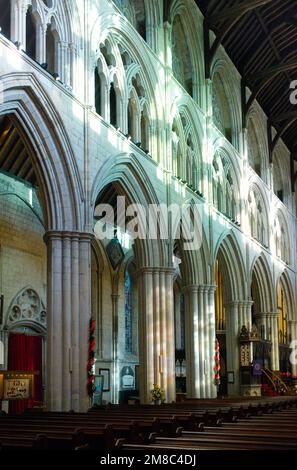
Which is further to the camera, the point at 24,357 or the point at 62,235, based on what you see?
the point at 24,357

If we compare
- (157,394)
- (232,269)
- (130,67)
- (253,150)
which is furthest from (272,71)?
(157,394)

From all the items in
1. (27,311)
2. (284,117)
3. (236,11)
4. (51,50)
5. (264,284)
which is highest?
(236,11)

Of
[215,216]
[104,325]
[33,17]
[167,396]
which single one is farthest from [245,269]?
[33,17]

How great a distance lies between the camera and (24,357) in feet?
67.7

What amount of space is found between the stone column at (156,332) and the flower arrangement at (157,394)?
161mm

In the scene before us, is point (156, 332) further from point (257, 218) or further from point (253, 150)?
point (253, 150)

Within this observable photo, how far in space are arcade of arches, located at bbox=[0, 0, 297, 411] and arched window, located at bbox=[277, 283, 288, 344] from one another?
0.19 m

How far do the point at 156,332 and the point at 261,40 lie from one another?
14425 mm

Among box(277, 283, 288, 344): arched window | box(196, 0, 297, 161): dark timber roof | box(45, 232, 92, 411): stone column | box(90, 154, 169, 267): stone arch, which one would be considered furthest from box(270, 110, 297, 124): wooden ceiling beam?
box(45, 232, 92, 411): stone column

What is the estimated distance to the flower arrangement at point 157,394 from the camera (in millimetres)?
17309

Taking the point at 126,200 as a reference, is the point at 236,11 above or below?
above

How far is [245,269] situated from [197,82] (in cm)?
763

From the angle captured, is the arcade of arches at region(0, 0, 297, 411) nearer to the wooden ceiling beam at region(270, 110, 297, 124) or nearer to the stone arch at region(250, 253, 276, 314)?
the stone arch at region(250, 253, 276, 314)
